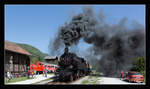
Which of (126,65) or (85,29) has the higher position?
(85,29)

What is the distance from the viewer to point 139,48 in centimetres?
2014

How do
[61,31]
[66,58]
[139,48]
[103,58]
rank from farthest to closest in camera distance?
[103,58]
[139,48]
[61,31]
[66,58]

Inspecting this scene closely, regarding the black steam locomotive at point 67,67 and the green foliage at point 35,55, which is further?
the green foliage at point 35,55

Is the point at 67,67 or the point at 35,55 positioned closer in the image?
the point at 67,67

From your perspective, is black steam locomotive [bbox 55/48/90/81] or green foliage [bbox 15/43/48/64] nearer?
black steam locomotive [bbox 55/48/90/81]

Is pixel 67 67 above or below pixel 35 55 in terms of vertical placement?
below
